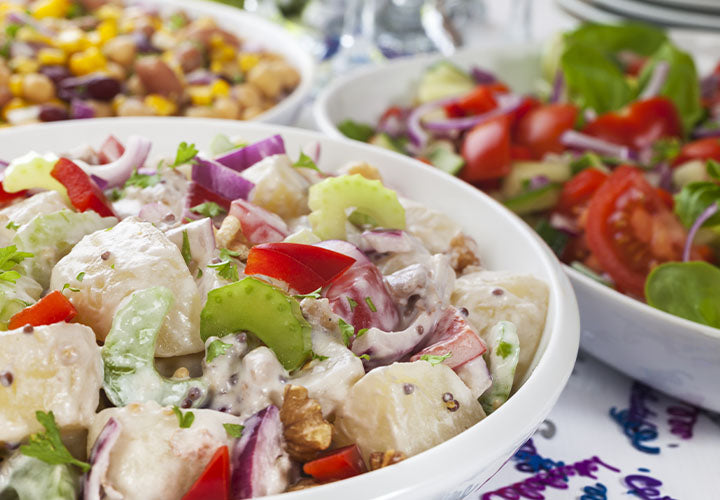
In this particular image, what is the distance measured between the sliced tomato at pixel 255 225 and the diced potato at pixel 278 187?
81 mm

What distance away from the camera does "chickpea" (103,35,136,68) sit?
8.38ft

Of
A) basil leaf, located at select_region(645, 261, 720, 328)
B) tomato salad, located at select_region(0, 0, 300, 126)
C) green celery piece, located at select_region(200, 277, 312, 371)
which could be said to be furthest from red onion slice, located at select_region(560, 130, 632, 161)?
green celery piece, located at select_region(200, 277, 312, 371)

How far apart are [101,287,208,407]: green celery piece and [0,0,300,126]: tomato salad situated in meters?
1.30

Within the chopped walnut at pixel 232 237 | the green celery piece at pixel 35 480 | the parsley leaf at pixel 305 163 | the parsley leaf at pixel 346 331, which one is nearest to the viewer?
the green celery piece at pixel 35 480

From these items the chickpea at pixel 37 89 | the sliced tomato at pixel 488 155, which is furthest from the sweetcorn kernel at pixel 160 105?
the sliced tomato at pixel 488 155

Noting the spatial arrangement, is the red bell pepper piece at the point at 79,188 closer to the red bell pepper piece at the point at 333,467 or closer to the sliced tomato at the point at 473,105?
the red bell pepper piece at the point at 333,467

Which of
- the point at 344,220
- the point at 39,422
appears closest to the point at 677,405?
the point at 344,220

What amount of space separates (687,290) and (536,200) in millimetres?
557

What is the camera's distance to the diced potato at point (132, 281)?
1099mm

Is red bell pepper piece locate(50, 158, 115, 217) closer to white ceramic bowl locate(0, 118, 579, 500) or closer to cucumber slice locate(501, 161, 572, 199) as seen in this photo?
white ceramic bowl locate(0, 118, 579, 500)

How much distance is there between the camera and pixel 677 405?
1.61 meters

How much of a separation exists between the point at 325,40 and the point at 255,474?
109 inches

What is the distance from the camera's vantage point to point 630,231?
1841 millimetres

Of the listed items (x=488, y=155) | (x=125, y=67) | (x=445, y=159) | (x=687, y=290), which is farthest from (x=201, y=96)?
(x=687, y=290)
